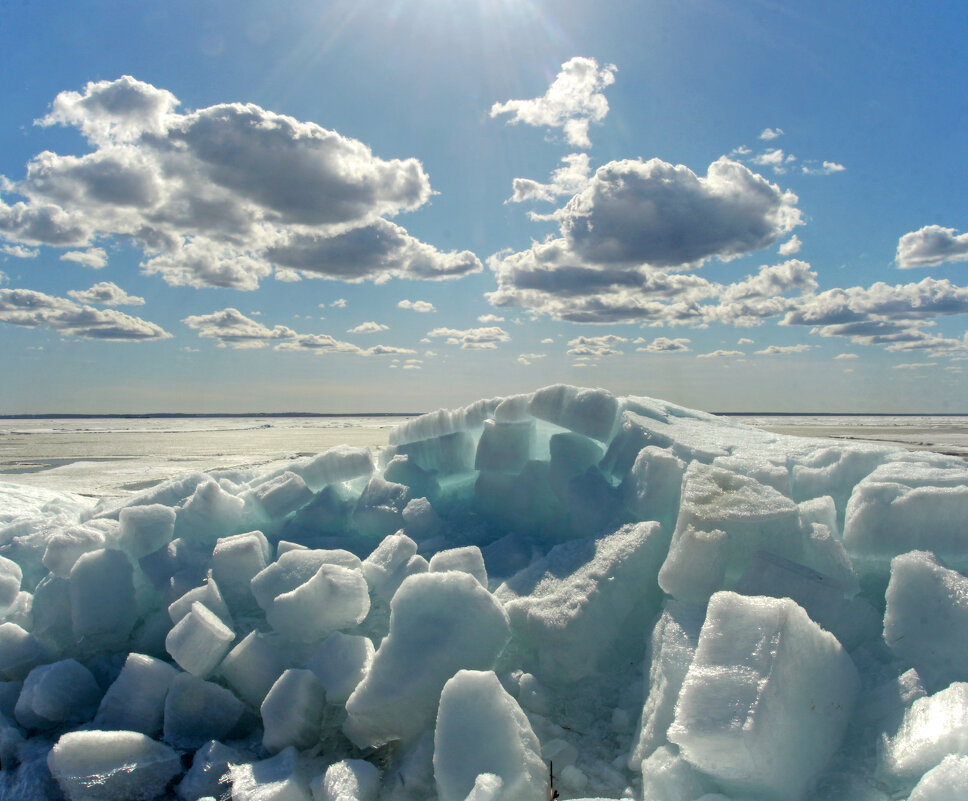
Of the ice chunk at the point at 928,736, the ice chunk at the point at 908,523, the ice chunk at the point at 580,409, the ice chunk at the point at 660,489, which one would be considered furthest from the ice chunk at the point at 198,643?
the ice chunk at the point at 908,523

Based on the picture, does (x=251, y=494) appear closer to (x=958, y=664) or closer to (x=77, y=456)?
(x=958, y=664)

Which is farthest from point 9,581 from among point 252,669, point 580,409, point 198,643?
point 580,409

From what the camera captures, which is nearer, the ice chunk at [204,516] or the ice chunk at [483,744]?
the ice chunk at [483,744]

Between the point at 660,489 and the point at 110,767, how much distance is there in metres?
2.50

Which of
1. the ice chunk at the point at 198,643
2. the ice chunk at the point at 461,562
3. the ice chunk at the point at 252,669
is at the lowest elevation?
the ice chunk at the point at 252,669

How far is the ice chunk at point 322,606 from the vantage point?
2561 mm

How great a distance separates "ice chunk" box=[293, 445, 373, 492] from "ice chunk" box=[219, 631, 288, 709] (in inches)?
62.6

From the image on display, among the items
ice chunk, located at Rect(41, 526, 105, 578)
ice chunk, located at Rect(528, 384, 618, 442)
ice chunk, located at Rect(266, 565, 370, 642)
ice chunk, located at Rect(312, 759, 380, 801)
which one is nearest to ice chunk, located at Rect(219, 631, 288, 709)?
ice chunk, located at Rect(266, 565, 370, 642)

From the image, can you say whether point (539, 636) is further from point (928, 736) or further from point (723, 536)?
point (928, 736)

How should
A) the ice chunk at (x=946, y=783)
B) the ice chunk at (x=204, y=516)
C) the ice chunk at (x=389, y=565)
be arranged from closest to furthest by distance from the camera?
the ice chunk at (x=946, y=783)
the ice chunk at (x=389, y=565)
the ice chunk at (x=204, y=516)

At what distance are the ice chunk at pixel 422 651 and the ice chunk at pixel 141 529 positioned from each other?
1779 millimetres

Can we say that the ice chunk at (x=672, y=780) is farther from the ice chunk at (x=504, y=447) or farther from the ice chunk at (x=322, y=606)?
the ice chunk at (x=504, y=447)

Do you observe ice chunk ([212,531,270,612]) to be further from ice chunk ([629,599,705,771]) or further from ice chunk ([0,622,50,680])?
ice chunk ([629,599,705,771])

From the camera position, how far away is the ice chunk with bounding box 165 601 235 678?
2.49 metres
